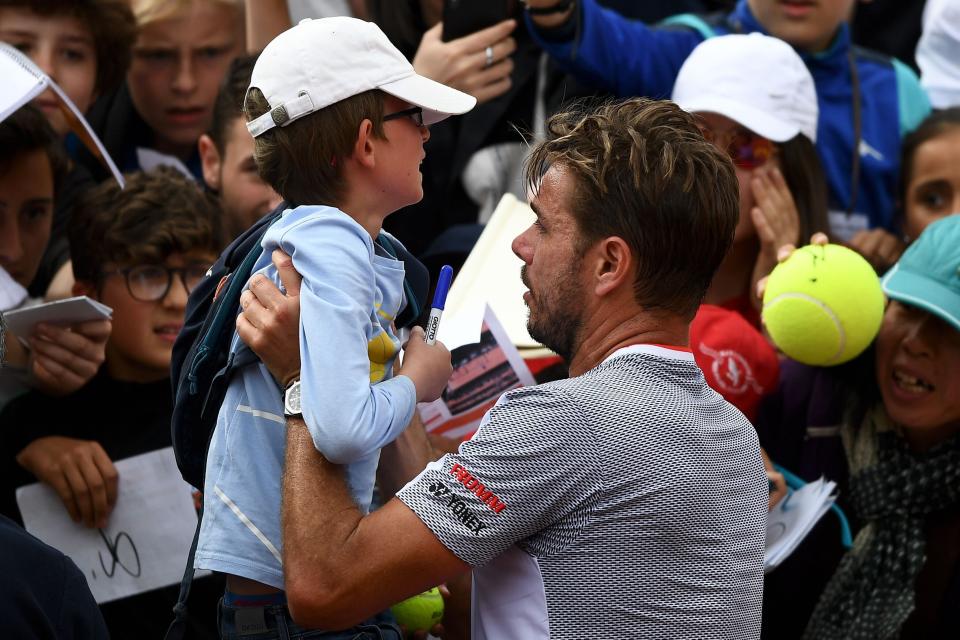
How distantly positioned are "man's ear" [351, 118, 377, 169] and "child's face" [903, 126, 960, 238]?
2.21m

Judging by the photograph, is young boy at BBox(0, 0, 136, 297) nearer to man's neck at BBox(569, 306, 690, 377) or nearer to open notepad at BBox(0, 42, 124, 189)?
open notepad at BBox(0, 42, 124, 189)

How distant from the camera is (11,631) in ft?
5.91

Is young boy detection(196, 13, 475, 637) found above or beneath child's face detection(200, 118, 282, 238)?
above

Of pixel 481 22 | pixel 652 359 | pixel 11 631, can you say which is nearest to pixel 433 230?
pixel 481 22

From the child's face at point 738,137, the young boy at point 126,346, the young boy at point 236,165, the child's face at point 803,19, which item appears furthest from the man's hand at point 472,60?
the child's face at point 803,19

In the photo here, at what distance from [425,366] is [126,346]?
1.42m

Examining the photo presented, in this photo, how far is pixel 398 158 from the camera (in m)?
2.32

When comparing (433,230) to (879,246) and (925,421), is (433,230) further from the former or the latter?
(925,421)

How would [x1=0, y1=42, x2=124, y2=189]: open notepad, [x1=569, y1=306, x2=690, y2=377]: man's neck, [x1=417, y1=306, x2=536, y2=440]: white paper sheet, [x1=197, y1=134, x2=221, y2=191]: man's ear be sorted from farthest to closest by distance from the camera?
[x1=197, y1=134, x2=221, y2=191]: man's ear → [x1=417, y1=306, x2=536, y2=440]: white paper sheet → [x1=0, y1=42, x2=124, y2=189]: open notepad → [x1=569, y1=306, x2=690, y2=377]: man's neck

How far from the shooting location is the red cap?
9.87 ft

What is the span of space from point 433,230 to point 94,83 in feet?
4.13

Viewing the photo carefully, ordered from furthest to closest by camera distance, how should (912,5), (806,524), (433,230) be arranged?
(912,5) → (433,230) → (806,524)

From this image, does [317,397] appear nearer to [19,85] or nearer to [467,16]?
[19,85]
